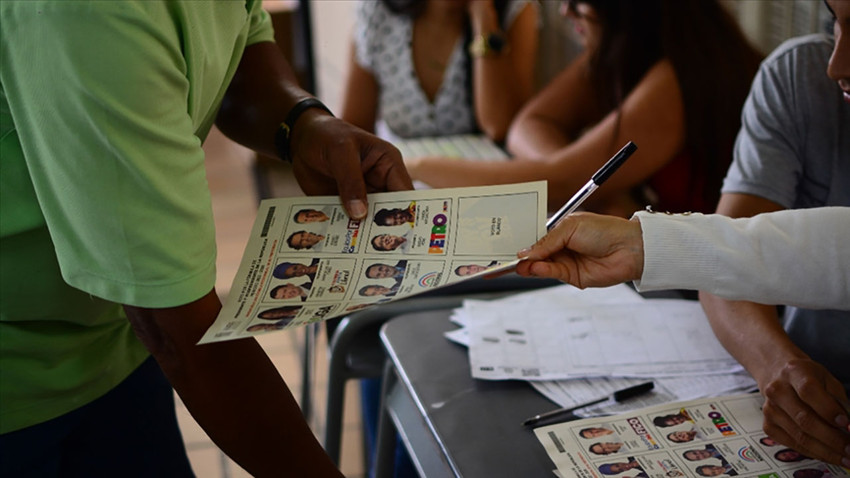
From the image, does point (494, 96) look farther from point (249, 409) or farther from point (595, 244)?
point (249, 409)

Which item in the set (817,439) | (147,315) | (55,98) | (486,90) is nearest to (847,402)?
(817,439)

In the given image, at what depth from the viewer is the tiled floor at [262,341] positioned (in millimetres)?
1165

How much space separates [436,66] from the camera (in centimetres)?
239

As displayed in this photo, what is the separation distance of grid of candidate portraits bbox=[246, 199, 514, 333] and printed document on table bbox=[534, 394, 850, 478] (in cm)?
24

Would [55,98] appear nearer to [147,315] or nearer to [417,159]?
[147,315]

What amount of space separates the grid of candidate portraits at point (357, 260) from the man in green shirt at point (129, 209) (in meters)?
0.04

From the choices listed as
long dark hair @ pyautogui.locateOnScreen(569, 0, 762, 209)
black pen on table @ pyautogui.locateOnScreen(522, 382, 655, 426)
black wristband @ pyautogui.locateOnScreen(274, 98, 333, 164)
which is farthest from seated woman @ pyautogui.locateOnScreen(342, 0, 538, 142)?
black pen on table @ pyautogui.locateOnScreen(522, 382, 655, 426)

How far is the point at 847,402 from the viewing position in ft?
3.00

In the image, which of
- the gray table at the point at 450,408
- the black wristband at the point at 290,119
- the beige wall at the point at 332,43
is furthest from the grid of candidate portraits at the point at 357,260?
the beige wall at the point at 332,43

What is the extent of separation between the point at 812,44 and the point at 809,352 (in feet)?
1.38

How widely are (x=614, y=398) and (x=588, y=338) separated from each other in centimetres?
16

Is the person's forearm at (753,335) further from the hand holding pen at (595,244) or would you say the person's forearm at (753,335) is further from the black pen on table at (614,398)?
the hand holding pen at (595,244)

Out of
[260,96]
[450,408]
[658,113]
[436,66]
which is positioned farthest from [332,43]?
[450,408]

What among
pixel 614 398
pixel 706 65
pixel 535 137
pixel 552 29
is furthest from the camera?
pixel 552 29
